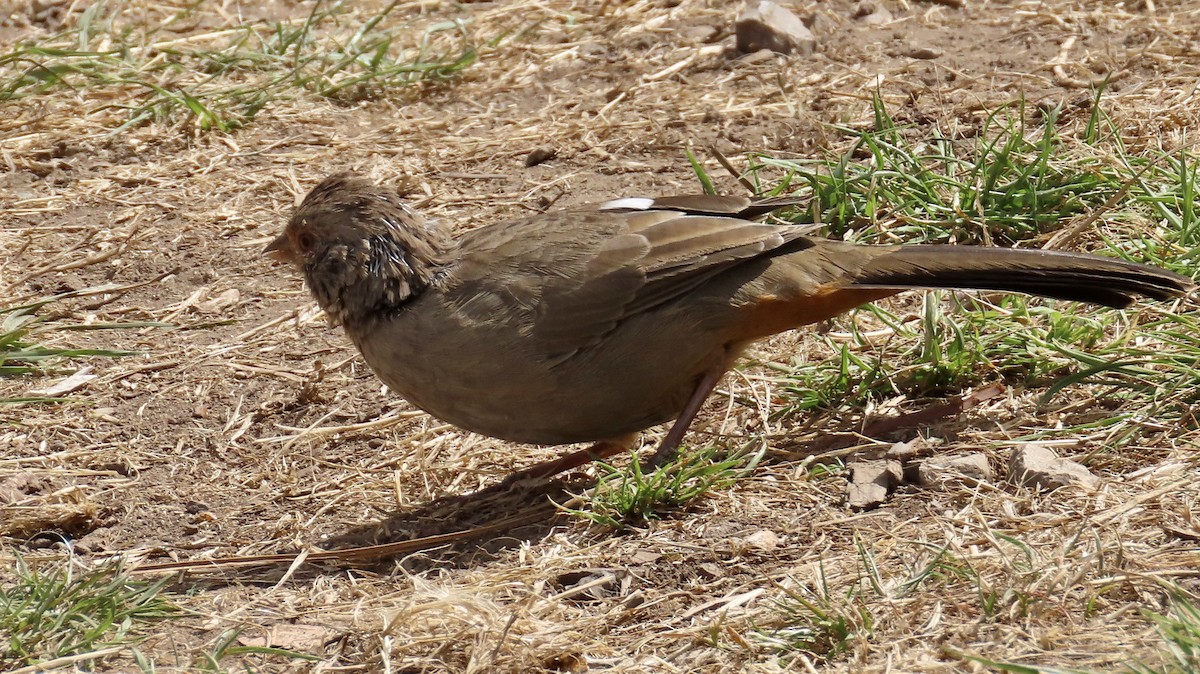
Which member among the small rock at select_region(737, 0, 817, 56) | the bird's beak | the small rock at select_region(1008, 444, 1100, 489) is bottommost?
the small rock at select_region(1008, 444, 1100, 489)

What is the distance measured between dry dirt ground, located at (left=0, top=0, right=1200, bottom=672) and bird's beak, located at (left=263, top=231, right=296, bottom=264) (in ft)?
1.82

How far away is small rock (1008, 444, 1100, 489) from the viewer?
13.3 feet

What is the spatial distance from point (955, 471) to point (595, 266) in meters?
1.34

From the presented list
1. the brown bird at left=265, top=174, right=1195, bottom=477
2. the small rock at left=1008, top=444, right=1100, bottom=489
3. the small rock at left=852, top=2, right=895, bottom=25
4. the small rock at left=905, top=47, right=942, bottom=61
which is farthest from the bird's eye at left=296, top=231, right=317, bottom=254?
the small rock at left=852, top=2, right=895, bottom=25

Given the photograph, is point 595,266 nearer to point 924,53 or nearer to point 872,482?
point 872,482

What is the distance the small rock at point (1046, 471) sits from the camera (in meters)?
4.04

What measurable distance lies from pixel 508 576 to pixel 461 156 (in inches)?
136

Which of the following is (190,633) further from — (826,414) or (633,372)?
(826,414)

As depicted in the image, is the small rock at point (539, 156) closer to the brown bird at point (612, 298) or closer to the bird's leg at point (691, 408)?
the brown bird at point (612, 298)

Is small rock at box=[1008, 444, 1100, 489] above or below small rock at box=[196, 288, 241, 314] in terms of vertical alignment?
above

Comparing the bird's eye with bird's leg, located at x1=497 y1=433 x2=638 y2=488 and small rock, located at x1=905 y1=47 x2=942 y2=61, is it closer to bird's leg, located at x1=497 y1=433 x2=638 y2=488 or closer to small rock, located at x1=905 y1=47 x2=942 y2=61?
bird's leg, located at x1=497 y1=433 x2=638 y2=488

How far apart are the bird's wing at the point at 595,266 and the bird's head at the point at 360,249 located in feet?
0.57

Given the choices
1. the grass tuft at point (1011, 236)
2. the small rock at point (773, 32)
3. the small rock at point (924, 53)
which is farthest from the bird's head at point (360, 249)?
the small rock at point (924, 53)

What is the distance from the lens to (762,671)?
11.0 feet
